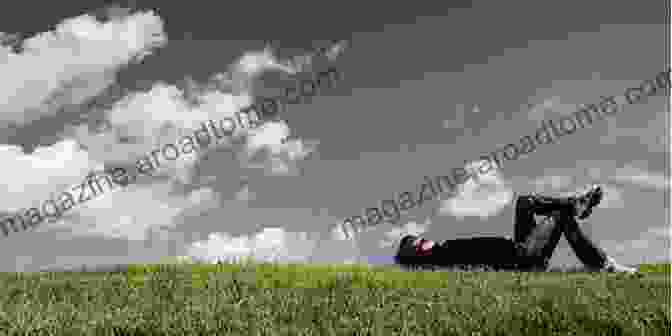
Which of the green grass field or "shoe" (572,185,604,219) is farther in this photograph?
"shoe" (572,185,604,219)

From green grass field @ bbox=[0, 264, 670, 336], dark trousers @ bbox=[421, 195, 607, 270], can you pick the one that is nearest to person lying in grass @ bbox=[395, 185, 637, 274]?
dark trousers @ bbox=[421, 195, 607, 270]

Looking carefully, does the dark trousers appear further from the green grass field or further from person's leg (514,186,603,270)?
the green grass field

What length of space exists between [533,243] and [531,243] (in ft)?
0.18

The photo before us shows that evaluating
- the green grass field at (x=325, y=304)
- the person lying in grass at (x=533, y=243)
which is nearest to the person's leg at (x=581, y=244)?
the person lying in grass at (x=533, y=243)

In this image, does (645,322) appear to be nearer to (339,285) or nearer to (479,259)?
(339,285)

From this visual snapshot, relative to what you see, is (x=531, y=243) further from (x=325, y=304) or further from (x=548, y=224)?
(x=325, y=304)

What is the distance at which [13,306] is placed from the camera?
1058cm

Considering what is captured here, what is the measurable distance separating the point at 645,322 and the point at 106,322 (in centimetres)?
560

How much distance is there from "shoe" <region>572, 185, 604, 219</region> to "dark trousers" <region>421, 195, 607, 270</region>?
0.74ft

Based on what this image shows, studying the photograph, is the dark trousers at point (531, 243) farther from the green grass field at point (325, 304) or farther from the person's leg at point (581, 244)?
the green grass field at point (325, 304)

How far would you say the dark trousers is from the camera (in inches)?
822

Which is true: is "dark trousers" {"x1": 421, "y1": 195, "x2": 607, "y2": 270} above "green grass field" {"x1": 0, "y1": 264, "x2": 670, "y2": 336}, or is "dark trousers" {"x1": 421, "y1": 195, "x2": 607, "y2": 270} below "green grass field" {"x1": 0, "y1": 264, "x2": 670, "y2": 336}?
above

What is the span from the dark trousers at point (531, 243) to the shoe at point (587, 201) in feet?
0.74

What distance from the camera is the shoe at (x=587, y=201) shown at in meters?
21.5
